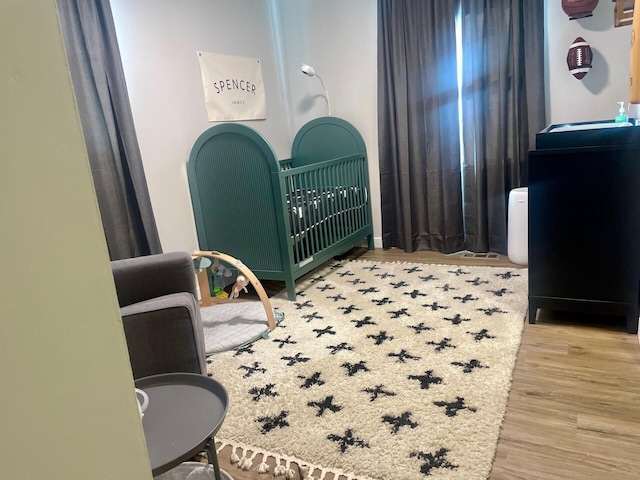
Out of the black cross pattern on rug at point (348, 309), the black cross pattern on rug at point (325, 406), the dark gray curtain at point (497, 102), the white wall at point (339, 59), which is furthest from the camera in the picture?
the white wall at point (339, 59)

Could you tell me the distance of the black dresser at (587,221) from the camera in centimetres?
196

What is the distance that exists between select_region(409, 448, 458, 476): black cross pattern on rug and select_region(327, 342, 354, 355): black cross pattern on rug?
0.75m

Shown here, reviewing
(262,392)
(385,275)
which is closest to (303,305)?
(385,275)

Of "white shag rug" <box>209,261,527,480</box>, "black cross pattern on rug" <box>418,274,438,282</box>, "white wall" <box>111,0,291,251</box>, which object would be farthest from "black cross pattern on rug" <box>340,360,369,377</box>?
"white wall" <box>111,0,291,251</box>

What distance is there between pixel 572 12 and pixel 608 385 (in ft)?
7.32

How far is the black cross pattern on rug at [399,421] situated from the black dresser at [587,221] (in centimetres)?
102

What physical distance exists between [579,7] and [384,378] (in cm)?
248

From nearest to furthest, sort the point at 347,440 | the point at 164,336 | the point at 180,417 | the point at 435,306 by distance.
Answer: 1. the point at 180,417
2. the point at 347,440
3. the point at 164,336
4. the point at 435,306

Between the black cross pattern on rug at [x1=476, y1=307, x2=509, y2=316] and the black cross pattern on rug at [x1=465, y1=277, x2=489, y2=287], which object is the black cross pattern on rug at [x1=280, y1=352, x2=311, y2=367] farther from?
the black cross pattern on rug at [x1=465, y1=277, x2=489, y2=287]

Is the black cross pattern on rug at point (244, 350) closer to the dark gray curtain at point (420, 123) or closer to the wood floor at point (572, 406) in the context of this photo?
the wood floor at point (572, 406)

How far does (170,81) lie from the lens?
2879 mm

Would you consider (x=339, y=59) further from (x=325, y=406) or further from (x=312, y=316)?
(x=325, y=406)

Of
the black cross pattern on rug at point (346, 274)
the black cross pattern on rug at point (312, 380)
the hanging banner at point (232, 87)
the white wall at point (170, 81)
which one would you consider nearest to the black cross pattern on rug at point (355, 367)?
the black cross pattern on rug at point (312, 380)

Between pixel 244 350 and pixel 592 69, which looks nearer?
pixel 244 350
